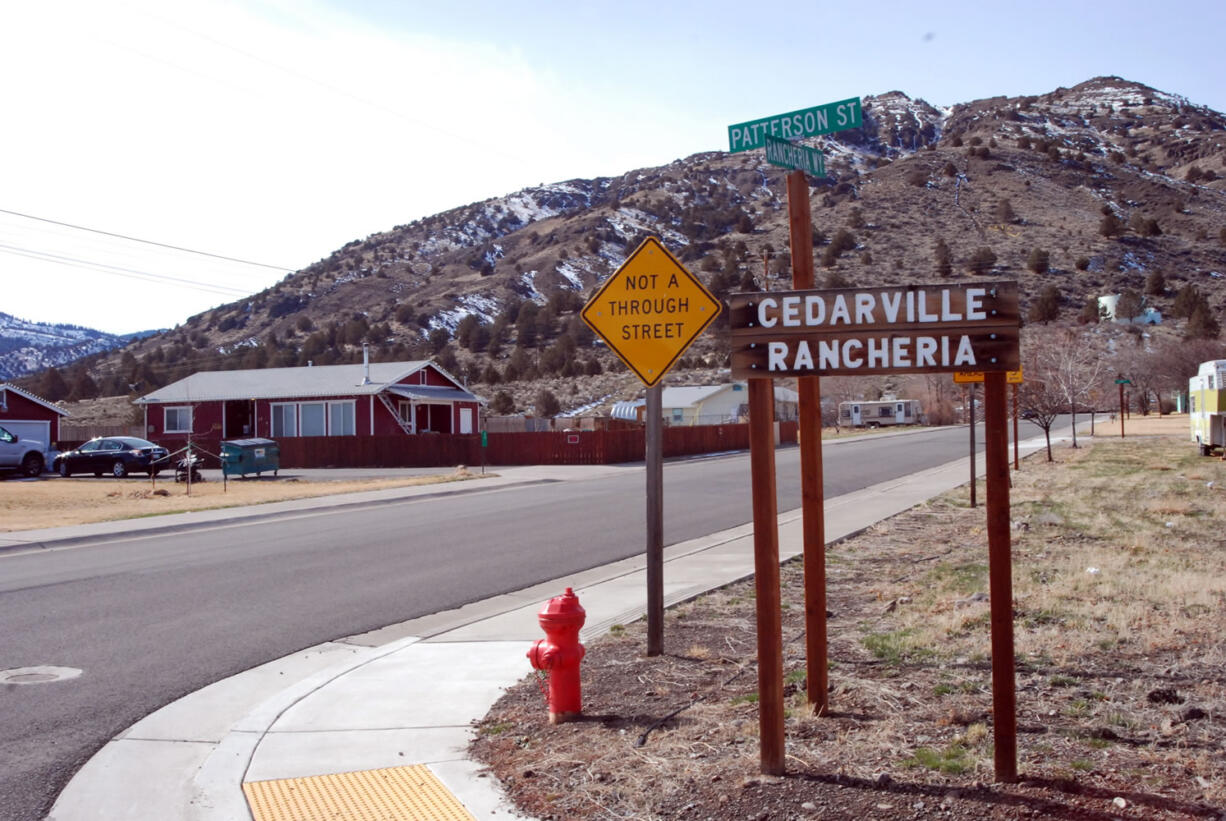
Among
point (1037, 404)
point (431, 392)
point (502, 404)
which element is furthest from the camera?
point (502, 404)

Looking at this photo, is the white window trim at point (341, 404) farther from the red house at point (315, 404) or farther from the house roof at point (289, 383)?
the house roof at point (289, 383)

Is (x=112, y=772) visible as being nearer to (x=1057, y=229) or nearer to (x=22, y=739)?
(x=22, y=739)

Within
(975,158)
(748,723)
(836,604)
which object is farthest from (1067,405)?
(975,158)

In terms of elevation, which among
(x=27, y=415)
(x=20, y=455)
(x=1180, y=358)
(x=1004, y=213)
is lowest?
(x=20, y=455)

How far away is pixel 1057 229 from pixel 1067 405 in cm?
5831

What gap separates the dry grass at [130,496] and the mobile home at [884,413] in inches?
1913

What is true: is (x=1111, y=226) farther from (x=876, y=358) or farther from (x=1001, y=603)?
(x=1001, y=603)

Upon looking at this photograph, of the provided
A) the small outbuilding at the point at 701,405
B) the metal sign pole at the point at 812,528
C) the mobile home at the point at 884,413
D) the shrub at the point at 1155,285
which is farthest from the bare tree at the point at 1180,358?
the metal sign pole at the point at 812,528

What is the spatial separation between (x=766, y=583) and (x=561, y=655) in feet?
4.42

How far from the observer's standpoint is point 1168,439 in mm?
37875

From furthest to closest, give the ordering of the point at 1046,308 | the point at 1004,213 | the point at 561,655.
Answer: the point at 1004,213
the point at 1046,308
the point at 561,655

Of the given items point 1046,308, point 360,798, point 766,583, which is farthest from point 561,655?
point 1046,308

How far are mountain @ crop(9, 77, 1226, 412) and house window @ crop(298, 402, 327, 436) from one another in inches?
962

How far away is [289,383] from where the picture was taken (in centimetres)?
4884
